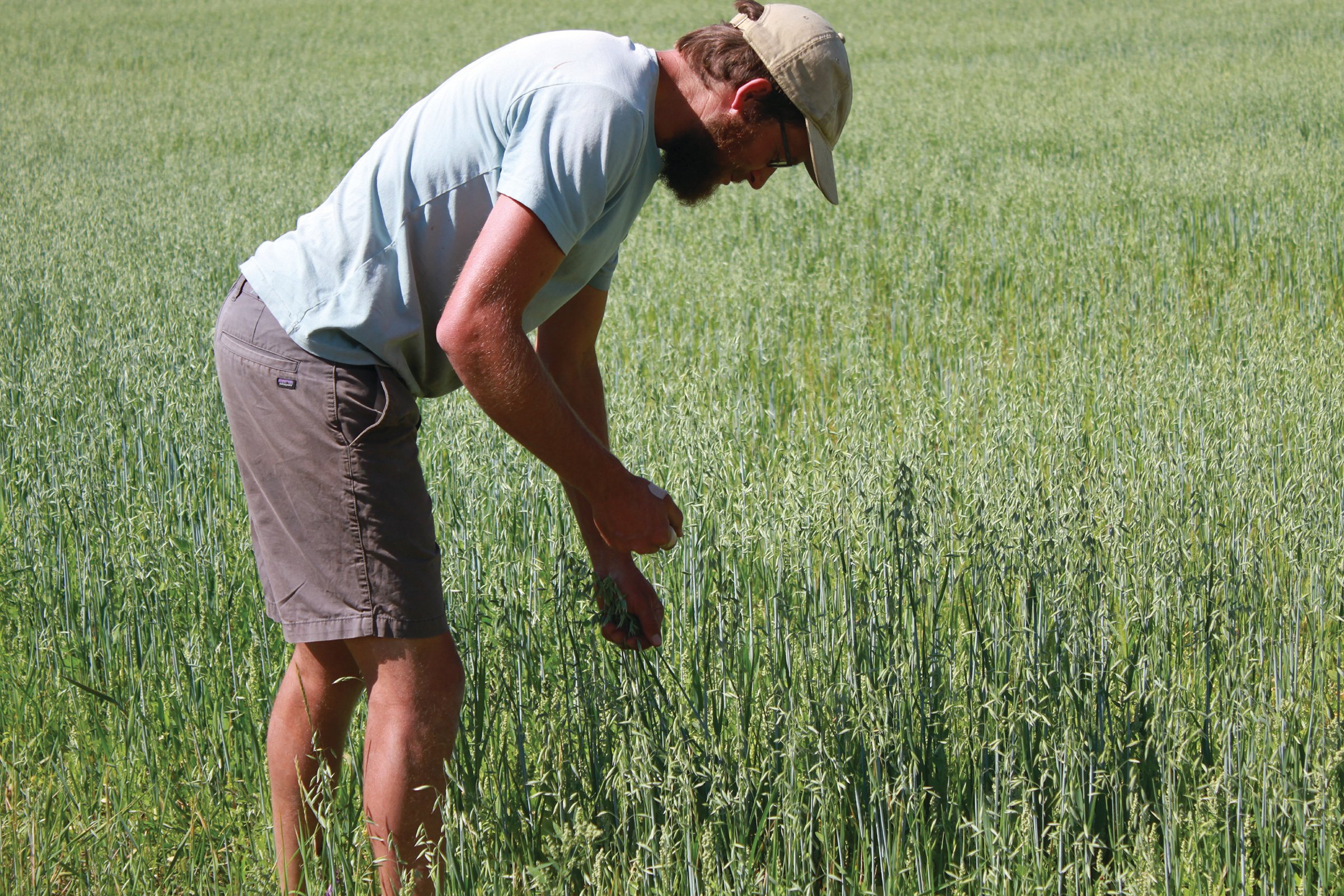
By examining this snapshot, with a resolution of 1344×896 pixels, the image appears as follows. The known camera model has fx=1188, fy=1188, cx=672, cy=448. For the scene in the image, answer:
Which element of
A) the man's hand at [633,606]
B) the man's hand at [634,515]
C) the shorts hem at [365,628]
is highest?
the man's hand at [634,515]

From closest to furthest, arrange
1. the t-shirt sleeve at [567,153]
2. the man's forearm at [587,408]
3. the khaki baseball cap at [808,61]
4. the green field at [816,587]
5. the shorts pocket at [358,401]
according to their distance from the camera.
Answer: the t-shirt sleeve at [567,153] → the khaki baseball cap at [808,61] → the shorts pocket at [358,401] → the green field at [816,587] → the man's forearm at [587,408]

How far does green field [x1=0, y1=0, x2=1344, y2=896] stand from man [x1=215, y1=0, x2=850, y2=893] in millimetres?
288

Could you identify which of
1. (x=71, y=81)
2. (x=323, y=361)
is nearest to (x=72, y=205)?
(x=323, y=361)

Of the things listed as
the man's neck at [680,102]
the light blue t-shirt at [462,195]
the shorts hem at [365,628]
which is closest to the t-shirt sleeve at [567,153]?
the light blue t-shirt at [462,195]

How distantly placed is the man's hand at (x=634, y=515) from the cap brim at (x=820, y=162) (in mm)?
536

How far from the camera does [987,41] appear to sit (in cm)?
2227

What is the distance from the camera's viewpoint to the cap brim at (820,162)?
1.86m

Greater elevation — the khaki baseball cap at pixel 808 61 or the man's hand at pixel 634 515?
the khaki baseball cap at pixel 808 61

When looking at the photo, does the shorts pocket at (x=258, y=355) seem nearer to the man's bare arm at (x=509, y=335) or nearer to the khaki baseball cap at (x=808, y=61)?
the man's bare arm at (x=509, y=335)

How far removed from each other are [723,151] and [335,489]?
81 centimetres

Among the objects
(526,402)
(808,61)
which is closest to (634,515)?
(526,402)

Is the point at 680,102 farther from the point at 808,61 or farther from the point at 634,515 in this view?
the point at 634,515

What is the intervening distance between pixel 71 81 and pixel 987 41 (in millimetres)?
16633

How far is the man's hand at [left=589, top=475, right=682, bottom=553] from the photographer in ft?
6.04
